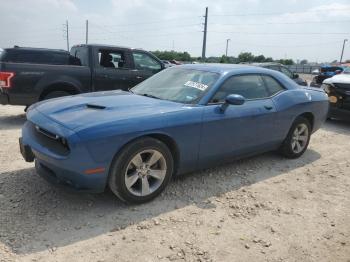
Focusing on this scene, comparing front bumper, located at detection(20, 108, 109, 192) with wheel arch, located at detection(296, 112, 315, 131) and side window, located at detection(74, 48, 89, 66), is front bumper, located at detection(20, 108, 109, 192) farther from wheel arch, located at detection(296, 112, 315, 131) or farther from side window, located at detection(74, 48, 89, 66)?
side window, located at detection(74, 48, 89, 66)

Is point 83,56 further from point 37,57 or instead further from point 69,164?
point 69,164

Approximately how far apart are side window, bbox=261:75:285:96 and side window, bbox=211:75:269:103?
3.8 inches

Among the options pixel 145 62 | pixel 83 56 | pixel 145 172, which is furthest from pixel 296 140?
pixel 83 56

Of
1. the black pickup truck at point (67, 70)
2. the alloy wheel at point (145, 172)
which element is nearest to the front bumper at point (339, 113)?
the black pickup truck at point (67, 70)

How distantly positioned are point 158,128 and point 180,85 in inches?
40.2

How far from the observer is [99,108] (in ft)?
12.5

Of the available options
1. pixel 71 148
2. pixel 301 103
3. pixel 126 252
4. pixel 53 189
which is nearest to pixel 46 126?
pixel 71 148

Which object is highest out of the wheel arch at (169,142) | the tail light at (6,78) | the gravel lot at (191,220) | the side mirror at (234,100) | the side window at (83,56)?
the side window at (83,56)

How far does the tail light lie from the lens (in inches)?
278

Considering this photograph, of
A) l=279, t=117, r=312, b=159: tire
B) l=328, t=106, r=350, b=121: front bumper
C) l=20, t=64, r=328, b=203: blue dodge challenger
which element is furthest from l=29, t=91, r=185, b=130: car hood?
l=328, t=106, r=350, b=121: front bumper

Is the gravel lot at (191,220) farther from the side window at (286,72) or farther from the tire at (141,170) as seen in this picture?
the side window at (286,72)

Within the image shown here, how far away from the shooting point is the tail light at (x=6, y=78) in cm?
706

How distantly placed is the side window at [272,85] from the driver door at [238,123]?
0.30 feet

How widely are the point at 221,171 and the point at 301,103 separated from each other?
1753mm
